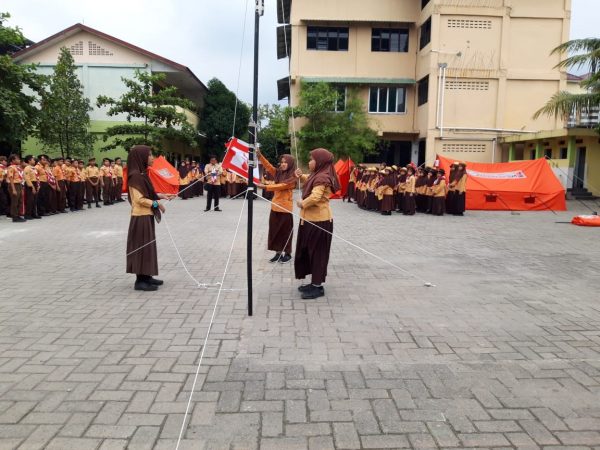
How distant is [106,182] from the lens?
19641 millimetres

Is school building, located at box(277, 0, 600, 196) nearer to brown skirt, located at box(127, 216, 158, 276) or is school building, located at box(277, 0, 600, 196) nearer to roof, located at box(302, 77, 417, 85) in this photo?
roof, located at box(302, 77, 417, 85)

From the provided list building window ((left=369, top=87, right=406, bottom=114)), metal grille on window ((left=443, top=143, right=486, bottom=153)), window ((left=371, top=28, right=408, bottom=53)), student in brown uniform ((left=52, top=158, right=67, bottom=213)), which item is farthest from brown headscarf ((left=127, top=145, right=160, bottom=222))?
window ((left=371, top=28, right=408, bottom=53))

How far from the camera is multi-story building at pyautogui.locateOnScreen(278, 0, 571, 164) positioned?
86.4ft

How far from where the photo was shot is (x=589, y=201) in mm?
22797

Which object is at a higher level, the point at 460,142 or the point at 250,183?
the point at 460,142

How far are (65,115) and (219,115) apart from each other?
13550 millimetres

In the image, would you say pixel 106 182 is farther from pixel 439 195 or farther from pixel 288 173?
pixel 288 173

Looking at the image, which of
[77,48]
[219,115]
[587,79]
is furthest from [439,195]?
[77,48]

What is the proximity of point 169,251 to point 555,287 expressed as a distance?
6311 mm

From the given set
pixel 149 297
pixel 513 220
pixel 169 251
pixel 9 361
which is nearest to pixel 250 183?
pixel 149 297

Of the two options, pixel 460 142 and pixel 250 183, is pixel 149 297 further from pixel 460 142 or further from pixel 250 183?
pixel 460 142

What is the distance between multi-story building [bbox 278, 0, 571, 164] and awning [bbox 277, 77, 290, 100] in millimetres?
2383

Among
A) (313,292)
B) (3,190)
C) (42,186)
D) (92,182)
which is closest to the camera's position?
(313,292)

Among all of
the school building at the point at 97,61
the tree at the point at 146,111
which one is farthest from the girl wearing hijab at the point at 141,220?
the school building at the point at 97,61
